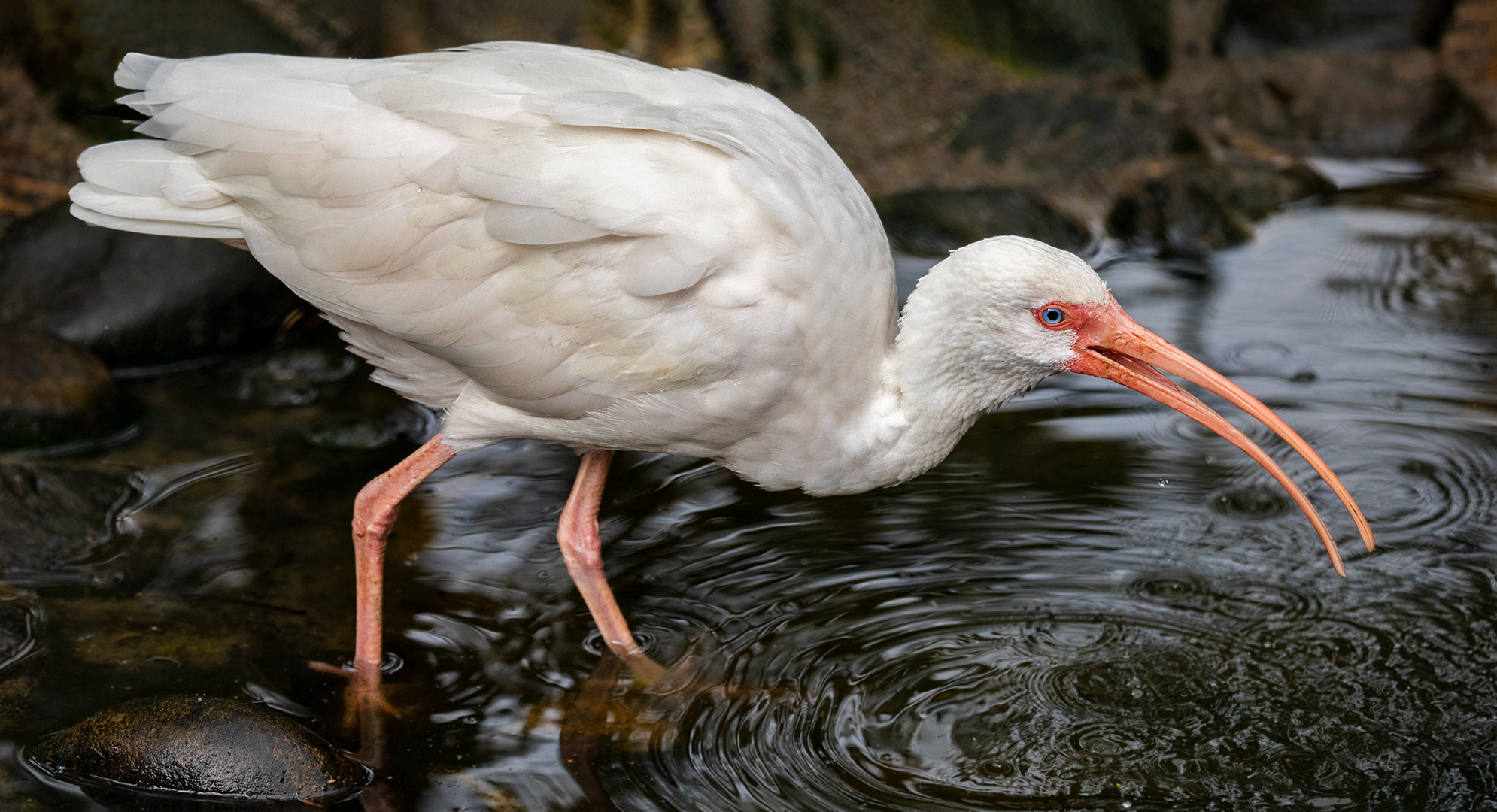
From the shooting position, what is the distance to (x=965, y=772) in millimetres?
3682

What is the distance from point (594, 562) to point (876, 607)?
0.92 metres

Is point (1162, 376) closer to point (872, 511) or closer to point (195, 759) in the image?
point (872, 511)

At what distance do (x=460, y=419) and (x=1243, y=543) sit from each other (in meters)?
2.67

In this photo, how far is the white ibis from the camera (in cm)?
363

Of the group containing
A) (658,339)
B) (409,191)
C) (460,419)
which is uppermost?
(409,191)

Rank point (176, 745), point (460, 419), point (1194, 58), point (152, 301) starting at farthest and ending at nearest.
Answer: point (1194, 58), point (152, 301), point (460, 419), point (176, 745)

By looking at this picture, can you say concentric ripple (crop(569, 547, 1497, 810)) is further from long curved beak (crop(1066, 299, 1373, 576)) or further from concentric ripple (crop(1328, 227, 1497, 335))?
concentric ripple (crop(1328, 227, 1497, 335))

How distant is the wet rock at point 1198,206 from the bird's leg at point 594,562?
12.7 feet

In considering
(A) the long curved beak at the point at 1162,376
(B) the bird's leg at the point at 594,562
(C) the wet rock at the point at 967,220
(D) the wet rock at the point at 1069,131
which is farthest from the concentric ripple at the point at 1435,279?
(B) the bird's leg at the point at 594,562

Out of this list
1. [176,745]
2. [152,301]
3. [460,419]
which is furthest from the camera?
[152,301]

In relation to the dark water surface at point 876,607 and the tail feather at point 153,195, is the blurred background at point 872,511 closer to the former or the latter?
the dark water surface at point 876,607

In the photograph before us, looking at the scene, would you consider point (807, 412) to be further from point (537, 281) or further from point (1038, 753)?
point (1038, 753)

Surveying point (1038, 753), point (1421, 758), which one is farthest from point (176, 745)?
point (1421, 758)

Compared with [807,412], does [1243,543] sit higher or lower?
lower
